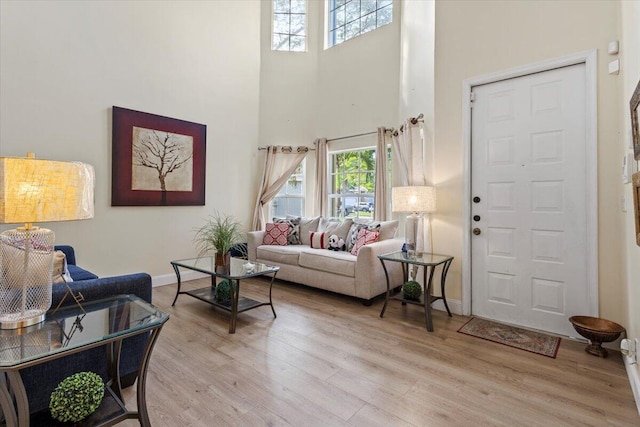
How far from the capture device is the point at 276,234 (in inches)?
181

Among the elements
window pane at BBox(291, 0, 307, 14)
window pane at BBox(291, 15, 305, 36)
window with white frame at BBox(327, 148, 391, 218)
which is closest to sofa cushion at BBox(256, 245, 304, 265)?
window with white frame at BBox(327, 148, 391, 218)

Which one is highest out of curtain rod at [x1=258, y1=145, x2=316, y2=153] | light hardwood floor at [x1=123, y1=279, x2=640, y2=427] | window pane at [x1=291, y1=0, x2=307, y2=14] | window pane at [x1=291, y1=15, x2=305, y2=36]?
window pane at [x1=291, y1=0, x2=307, y2=14]

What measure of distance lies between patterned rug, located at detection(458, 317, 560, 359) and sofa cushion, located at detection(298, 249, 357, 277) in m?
1.24

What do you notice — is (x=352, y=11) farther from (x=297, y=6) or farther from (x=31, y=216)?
(x=31, y=216)

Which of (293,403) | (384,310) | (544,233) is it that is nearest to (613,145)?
(544,233)

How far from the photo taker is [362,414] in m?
1.64

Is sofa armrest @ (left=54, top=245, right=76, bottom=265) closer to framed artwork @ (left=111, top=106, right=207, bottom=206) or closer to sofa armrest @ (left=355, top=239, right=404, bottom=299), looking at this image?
framed artwork @ (left=111, top=106, right=207, bottom=206)

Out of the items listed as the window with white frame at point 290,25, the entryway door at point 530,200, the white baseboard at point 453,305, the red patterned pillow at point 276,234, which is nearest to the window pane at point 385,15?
the window with white frame at point 290,25

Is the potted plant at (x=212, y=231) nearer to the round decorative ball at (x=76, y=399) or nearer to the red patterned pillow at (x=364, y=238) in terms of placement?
the red patterned pillow at (x=364, y=238)

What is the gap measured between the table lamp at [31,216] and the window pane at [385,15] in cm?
479

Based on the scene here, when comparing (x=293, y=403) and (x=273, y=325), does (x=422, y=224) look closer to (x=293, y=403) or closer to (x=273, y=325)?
(x=273, y=325)

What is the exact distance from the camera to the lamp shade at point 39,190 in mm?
1172

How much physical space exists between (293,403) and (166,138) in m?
3.66

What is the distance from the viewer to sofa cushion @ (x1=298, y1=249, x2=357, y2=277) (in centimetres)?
350
